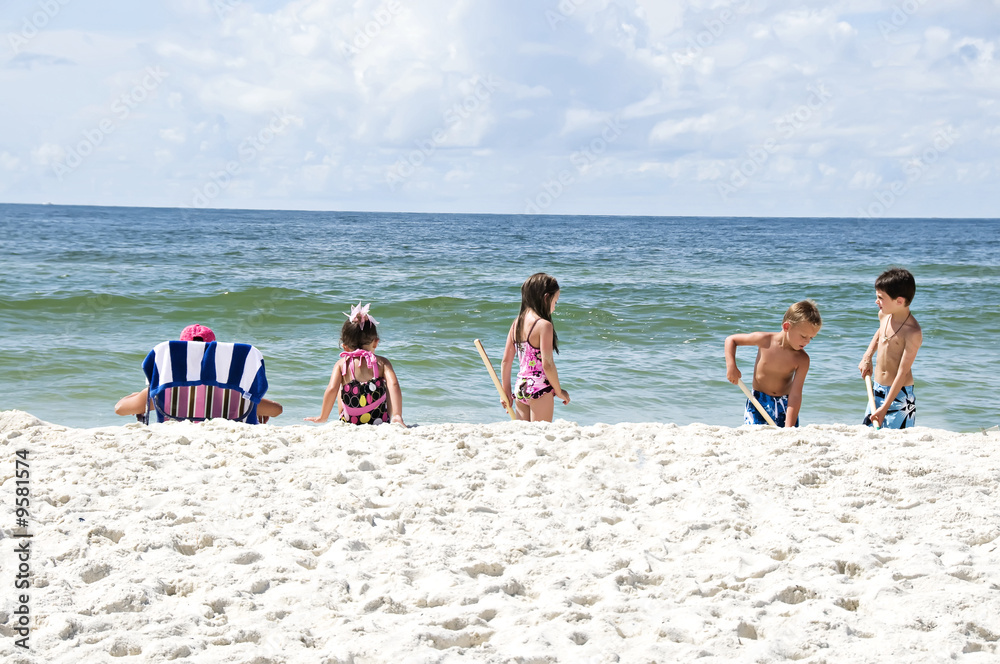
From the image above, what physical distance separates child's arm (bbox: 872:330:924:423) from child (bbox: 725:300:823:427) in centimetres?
55

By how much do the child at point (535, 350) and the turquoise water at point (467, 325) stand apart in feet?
6.38

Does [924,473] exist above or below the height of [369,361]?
below

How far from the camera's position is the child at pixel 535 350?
5.20 meters

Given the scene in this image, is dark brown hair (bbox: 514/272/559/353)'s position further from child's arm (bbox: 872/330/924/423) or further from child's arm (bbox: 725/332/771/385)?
child's arm (bbox: 872/330/924/423)

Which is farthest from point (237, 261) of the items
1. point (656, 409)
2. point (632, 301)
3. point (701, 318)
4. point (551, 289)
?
point (551, 289)

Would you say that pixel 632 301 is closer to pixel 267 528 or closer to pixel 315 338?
pixel 315 338

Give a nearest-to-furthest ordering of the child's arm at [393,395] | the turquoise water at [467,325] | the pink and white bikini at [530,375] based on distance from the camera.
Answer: the child's arm at [393,395] < the pink and white bikini at [530,375] < the turquoise water at [467,325]

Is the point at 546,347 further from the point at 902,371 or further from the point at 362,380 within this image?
the point at 902,371

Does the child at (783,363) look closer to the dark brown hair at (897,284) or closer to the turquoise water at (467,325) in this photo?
the dark brown hair at (897,284)

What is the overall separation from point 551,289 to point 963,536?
8.87 ft

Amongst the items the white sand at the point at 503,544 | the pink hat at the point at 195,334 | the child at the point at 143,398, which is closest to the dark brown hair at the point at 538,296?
the white sand at the point at 503,544

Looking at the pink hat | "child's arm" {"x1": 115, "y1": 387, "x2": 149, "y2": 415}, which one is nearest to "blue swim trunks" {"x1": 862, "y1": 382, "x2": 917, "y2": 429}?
the pink hat

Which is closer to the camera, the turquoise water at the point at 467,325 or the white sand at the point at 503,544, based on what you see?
the white sand at the point at 503,544

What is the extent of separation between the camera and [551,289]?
5.21 metres
